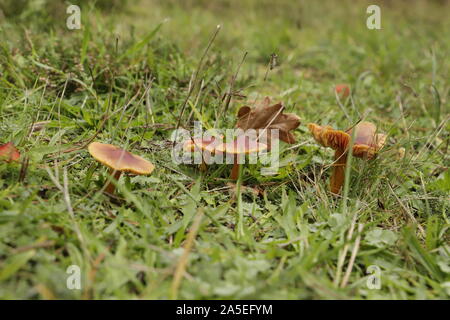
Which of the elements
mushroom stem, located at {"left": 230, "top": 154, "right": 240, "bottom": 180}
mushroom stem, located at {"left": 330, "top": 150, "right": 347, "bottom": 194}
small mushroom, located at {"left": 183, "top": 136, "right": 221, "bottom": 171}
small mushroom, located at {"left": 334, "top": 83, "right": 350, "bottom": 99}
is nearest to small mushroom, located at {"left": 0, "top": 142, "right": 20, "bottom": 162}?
small mushroom, located at {"left": 183, "top": 136, "right": 221, "bottom": 171}

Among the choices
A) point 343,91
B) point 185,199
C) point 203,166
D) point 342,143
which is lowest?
point 185,199

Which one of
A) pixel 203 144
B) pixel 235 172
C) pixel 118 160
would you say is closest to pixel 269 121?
pixel 235 172

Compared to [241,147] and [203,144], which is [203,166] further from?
[241,147]

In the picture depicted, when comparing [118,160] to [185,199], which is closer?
[118,160]

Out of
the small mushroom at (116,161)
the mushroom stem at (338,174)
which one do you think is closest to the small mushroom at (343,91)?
the mushroom stem at (338,174)

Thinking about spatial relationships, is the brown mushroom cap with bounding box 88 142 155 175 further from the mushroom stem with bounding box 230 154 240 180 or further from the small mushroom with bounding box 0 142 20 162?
the mushroom stem with bounding box 230 154 240 180
